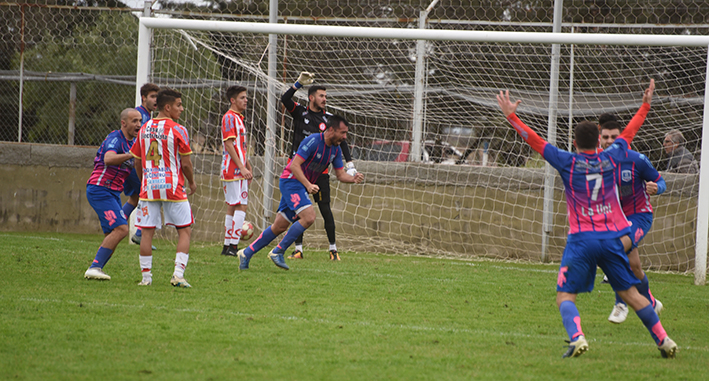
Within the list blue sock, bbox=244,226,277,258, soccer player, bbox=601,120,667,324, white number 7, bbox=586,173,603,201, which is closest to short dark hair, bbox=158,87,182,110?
blue sock, bbox=244,226,277,258

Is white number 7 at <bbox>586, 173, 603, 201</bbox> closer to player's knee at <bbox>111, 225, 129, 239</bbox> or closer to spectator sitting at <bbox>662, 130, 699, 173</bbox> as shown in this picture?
player's knee at <bbox>111, 225, 129, 239</bbox>

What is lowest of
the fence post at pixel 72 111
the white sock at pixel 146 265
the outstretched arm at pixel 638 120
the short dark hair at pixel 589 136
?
the white sock at pixel 146 265

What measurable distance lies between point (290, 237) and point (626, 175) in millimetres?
3536

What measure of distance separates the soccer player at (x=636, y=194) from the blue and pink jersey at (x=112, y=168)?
4415 mm

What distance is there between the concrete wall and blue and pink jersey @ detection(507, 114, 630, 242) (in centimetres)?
621

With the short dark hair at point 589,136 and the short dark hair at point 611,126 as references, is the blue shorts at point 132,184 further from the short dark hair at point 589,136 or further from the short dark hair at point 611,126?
the short dark hair at point 589,136

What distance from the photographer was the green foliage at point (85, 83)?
38.2 ft

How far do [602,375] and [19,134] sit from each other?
1073 centimetres

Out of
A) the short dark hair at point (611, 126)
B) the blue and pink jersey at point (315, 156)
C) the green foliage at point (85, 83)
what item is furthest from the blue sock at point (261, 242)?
the green foliage at point (85, 83)

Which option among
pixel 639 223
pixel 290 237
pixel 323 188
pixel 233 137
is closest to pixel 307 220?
pixel 290 237

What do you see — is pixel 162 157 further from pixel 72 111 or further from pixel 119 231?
pixel 72 111

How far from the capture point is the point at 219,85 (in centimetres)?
1125

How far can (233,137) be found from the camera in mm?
8422

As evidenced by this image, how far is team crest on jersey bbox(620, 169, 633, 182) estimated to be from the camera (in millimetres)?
5102
